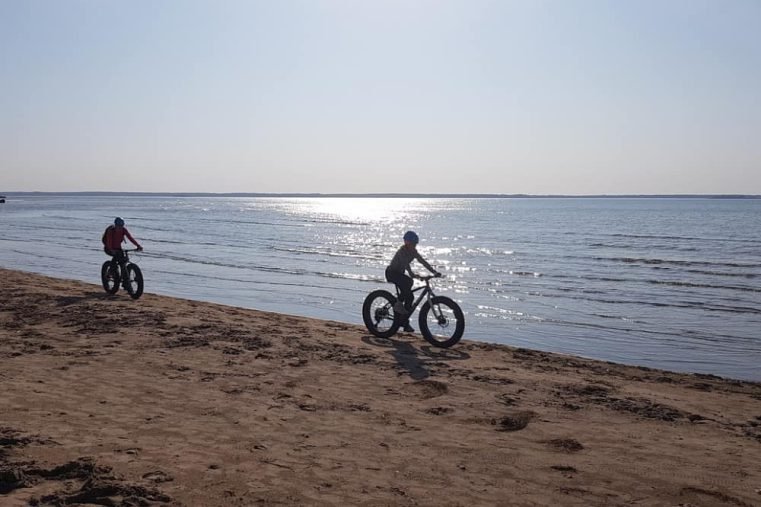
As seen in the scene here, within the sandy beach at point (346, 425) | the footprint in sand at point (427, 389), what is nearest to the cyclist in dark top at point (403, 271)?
the sandy beach at point (346, 425)

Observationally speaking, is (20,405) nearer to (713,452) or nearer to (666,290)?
(713,452)

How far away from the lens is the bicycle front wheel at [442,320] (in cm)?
1075

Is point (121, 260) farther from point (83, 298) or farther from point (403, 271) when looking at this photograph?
point (403, 271)

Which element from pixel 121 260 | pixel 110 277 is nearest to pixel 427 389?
pixel 121 260

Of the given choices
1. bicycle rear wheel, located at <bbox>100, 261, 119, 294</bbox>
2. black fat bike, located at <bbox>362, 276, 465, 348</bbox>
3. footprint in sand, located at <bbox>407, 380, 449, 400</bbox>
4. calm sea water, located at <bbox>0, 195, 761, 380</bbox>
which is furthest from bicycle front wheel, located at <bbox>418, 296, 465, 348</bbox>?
bicycle rear wheel, located at <bbox>100, 261, 119, 294</bbox>

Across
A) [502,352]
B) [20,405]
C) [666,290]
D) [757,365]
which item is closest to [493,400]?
[502,352]

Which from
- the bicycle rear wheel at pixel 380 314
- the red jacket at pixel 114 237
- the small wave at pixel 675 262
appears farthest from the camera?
the small wave at pixel 675 262

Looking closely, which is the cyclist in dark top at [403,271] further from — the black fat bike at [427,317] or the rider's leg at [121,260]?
the rider's leg at [121,260]

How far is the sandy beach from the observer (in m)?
4.82

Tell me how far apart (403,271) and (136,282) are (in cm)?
687

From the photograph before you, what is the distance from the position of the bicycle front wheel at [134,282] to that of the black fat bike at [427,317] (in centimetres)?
605

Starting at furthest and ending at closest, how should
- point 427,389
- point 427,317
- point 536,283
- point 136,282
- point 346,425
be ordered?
1. point 536,283
2. point 136,282
3. point 427,317
4. point 427,389
5. point 346,425

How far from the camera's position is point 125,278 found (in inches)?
598

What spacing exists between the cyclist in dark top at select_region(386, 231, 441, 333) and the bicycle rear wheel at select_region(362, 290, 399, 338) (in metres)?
0.20
